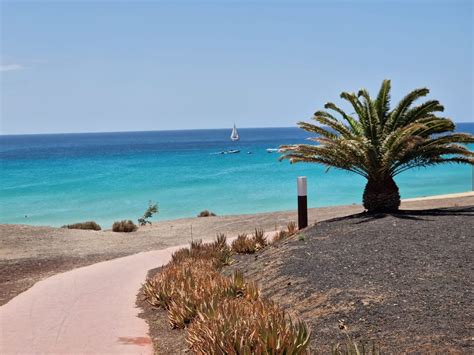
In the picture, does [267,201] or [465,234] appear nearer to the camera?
[465,234]

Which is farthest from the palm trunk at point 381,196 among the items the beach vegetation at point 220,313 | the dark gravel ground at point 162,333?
the dark gravel ground at point 162,333

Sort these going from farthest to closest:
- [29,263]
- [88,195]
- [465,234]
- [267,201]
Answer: [88,195] < [267,201] < [29,263] < [465,234]

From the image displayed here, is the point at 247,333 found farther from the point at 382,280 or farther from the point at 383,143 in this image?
the point at 383,143

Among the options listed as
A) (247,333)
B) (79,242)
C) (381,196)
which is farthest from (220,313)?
(79,242)

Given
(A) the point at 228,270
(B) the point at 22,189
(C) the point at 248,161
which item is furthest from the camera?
(C) the point at 248,161

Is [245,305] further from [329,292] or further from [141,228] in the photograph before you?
[141,228]

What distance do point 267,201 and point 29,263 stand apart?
103ft

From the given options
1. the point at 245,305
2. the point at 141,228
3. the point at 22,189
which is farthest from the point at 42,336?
the point at 22,189

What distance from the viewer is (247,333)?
603 centimetres

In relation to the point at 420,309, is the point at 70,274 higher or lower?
lower

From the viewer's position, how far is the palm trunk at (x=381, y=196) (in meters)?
15.0

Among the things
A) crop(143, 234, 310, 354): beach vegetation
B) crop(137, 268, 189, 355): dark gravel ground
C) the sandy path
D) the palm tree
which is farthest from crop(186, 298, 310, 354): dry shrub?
the palm tree

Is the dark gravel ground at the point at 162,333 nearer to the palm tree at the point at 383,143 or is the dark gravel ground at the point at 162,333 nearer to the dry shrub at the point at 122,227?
the palm tree at the point at 383,143

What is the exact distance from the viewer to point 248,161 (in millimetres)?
96188
